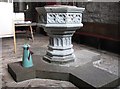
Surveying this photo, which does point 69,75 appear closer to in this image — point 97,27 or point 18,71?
point 18,71

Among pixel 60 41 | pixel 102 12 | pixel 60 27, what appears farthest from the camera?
pixel 102 12

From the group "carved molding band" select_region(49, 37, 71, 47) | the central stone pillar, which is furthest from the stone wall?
"carved molding band" select_region(49, 37, 71, 47)

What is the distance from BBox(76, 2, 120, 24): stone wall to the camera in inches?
148

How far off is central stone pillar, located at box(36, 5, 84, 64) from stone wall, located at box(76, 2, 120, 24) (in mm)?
1635

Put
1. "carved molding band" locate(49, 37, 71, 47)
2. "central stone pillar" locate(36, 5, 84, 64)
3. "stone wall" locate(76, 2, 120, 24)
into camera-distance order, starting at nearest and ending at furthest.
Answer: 1. "central stone pillar" locate(36, 5, 84, 64)
2. "carved molding band" locate(49, 37, 71, 47)
3. "stone wall" locate(76, 2, 120, 24)

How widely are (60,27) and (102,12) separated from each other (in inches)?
85.6

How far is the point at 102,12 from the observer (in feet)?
13.4

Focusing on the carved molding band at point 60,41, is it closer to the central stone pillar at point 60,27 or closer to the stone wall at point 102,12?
the central stone pillar at point 60,27

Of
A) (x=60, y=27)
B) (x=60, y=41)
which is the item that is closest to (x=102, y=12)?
(x=60, y=41)

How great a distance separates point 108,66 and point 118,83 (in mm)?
711

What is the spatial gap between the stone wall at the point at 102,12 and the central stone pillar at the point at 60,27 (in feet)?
5.37

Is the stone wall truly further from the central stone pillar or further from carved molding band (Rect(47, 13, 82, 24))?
carved molding band (Rect(47, 13, 82, 24))

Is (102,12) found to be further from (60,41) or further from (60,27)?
(60,27)

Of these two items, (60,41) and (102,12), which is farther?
(102,12)
